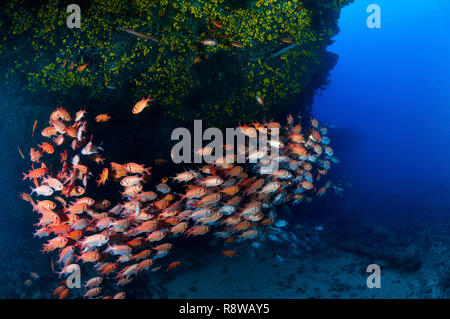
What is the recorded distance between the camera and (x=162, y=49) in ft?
21.9

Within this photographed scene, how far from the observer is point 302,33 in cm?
769

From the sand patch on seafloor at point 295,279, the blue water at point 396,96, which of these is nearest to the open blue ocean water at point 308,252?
the sand patch on seafloor at point 295,279

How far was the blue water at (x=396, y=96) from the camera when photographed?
42987mm

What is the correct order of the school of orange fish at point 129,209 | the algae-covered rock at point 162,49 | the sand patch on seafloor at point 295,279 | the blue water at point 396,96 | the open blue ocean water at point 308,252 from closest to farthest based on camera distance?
the school of orange fish at point 129,209 → the algae-covered rock at point 162,49 → the sand patch on seafloor at point 295,279 → the open blue ocean water at point 308,252 → the blue water at point 396,96

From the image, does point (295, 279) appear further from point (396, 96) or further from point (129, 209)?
point (396, 96)

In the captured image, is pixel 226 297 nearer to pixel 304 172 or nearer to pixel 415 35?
pixel 304 172

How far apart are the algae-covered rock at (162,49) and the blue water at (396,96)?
18985 mm

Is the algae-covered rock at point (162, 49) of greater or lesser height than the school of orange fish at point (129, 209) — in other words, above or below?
above

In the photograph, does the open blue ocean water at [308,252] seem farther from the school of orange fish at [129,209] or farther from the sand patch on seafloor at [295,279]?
the school of orange fish at [129,209]

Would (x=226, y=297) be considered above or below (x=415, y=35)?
below

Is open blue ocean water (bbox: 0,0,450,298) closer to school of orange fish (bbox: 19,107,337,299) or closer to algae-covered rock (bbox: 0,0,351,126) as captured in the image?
algae-covered rock (bbox: 0,0,351,126)

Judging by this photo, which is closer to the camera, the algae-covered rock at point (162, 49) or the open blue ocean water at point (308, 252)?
the algae-covered rock at point (162, 49)
